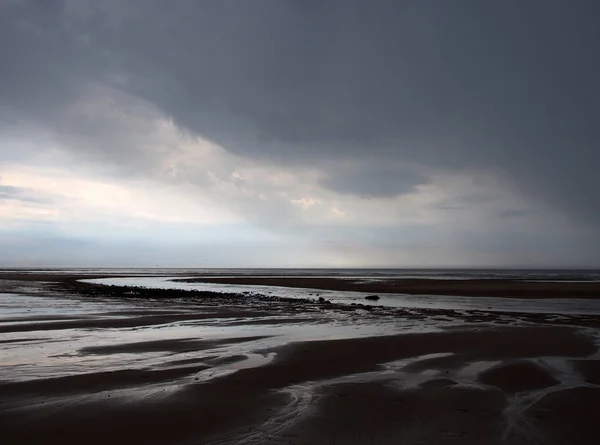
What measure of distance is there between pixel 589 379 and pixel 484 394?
3.23 metres

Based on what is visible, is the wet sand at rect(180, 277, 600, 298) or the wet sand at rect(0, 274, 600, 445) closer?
the wet sand at rect(0, 274, 600, 445)

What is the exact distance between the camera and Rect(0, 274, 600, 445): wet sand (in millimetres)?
6117

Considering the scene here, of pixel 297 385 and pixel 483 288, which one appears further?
pixel 483 288

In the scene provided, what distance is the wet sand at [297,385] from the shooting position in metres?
6.12

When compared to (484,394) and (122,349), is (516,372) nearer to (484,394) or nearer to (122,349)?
(484,394)

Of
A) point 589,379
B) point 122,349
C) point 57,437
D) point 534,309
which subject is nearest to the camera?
point 57,437

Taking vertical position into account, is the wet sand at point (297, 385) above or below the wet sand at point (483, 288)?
below

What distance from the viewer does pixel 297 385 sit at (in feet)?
28.3

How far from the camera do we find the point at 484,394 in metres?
8.12

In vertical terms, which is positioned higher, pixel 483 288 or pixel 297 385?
pixel 483 288

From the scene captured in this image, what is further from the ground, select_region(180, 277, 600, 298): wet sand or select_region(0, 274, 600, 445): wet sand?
select_region(180, 277, 600, 298): wet sand

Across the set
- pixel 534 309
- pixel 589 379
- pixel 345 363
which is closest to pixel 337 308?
pixel 534 309

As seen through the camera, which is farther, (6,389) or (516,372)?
(516,372)

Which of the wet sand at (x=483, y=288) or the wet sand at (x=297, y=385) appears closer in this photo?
the wet sand at (x=297, y=385)
